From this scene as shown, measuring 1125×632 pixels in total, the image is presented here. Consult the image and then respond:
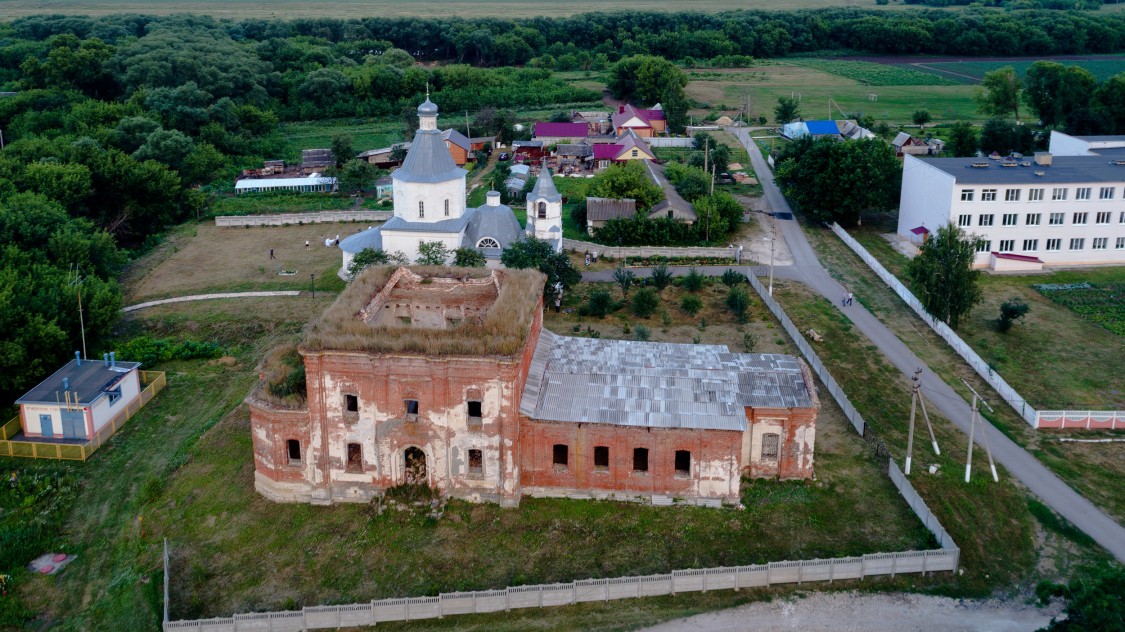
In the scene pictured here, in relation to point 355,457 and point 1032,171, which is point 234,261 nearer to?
point 355,457

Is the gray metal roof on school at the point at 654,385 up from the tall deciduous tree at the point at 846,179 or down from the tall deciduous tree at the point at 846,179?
down

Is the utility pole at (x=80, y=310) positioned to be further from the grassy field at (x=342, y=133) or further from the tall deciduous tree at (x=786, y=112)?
the tall deciduous tree at (x=786, y=112)

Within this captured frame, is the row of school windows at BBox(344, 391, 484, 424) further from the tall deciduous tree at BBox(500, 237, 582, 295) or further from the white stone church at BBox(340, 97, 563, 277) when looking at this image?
the white stone church at BBox(340, 97, 563, 277)

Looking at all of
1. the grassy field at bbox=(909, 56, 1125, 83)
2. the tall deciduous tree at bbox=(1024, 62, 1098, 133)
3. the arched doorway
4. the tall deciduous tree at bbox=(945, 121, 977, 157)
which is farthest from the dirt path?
the grassy field at bbox=(909, 56, 1125, 83)

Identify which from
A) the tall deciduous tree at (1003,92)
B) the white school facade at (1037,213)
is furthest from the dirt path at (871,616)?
the tall deciduous tree at (1003,92)

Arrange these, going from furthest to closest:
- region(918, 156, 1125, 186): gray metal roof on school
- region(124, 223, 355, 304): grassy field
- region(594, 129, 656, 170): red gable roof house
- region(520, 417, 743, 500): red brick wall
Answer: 1. region(594, 129, 656, 170): red gable roof house
2. region(918, 156, 1125, 186): gray metal roof on school
3. region(124, 223, 355, 304): grassy field
4. region(520, 417, 743, 500): red brick wall

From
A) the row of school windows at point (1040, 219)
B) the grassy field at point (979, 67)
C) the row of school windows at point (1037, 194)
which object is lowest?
the row of school windows at point (1040, 219)
